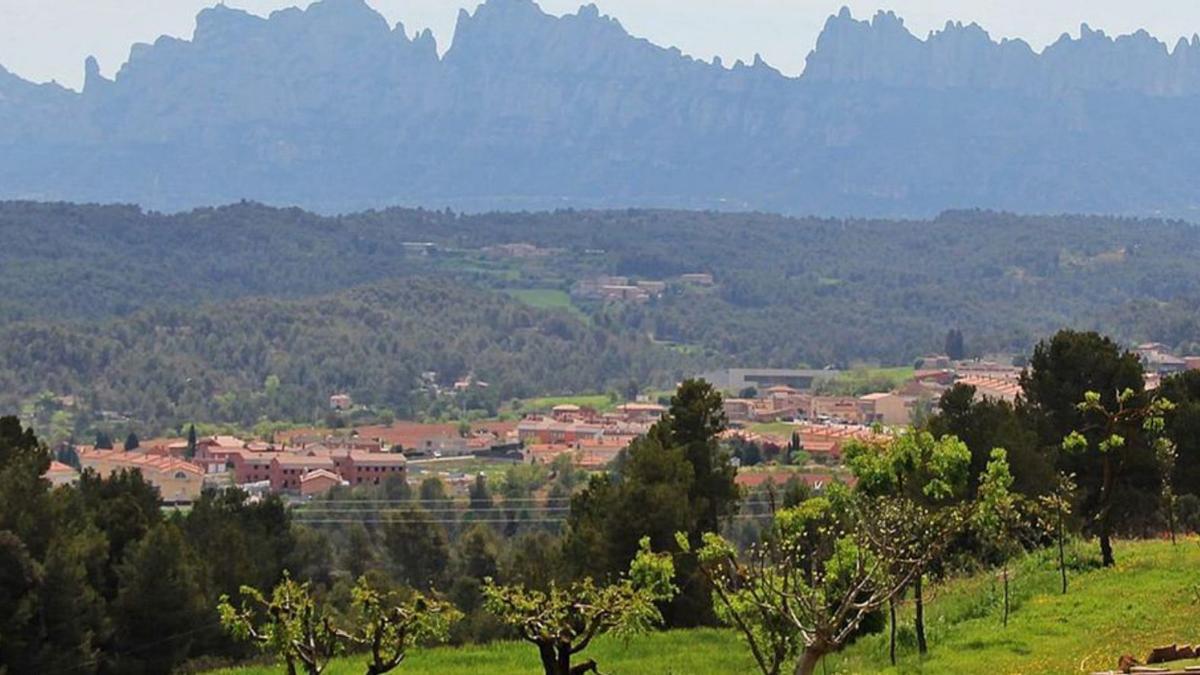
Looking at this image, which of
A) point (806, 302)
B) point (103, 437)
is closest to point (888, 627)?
point (103, 437)

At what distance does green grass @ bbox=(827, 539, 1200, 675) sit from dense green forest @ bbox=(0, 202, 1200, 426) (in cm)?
9785

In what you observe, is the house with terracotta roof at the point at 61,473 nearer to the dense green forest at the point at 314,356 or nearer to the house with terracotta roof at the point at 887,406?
the dense green forest at the point at 314,356

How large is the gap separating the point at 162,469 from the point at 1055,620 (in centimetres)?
6532

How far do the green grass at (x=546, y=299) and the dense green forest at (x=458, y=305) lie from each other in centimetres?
55

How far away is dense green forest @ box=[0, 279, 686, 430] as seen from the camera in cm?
12038

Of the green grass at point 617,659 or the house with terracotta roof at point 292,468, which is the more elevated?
the green grass at point 617,659

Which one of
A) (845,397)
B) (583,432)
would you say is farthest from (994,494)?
(845,397)

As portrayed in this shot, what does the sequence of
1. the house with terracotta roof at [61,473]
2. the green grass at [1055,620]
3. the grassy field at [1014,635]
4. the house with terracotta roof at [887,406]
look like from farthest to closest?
the house with terracotta roof at [887,406] < the house with terracotta roof at [61,473] < the grassy field at [1014,635] < the green grass at [1055,620]

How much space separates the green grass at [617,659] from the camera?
21016mm

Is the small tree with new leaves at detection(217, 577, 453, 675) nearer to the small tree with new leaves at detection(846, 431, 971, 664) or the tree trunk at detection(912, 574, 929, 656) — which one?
the small tree with new leaves at detection(846, 431, 971, 664)

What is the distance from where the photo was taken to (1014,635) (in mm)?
18172

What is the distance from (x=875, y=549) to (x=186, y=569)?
14993mm

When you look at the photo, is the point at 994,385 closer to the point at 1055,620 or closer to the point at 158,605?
the point at 158,605

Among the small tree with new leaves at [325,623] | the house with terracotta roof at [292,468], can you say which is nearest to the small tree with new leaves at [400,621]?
the small tree with new leaves at [325,623]
